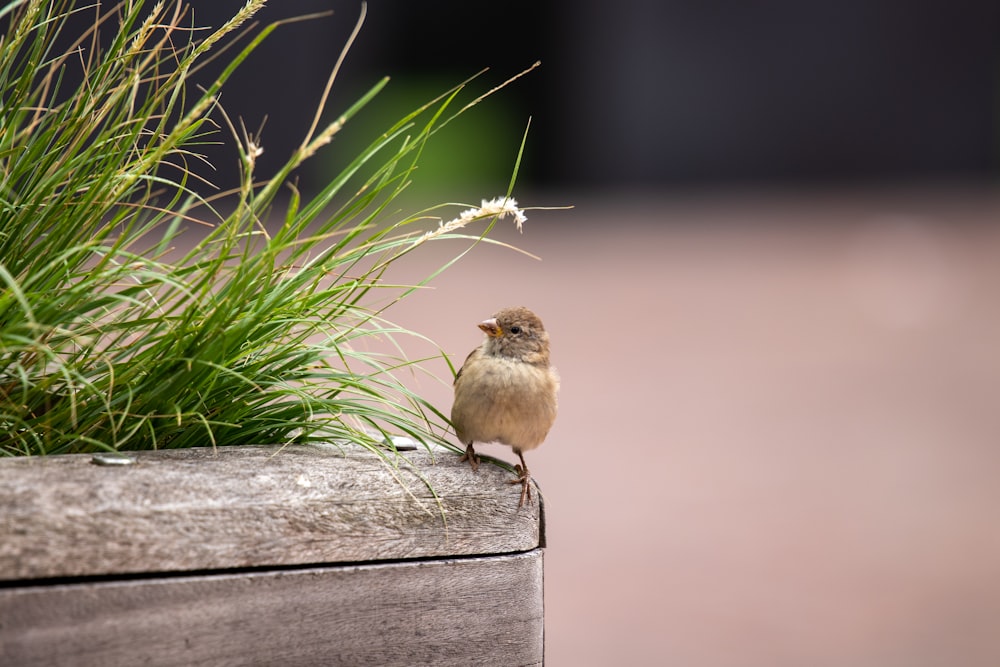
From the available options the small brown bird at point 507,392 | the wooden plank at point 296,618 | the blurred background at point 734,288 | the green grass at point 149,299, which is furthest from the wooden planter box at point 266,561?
the blurred background at point 734,288

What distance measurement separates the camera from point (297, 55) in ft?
44.6

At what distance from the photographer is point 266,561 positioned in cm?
158

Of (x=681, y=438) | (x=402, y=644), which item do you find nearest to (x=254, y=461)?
(x=402, y=644)

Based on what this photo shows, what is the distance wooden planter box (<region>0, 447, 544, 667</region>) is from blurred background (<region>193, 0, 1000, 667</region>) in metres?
1.27

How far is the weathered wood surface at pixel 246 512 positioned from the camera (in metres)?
1.43

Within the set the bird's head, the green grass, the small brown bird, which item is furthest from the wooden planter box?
the bird's head

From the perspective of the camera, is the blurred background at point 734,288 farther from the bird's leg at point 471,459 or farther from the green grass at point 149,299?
the green grass at point 149,299

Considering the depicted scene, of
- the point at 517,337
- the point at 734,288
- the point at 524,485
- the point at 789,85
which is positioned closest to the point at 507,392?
the point at 517,337

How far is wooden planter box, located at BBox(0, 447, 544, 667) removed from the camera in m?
1.43

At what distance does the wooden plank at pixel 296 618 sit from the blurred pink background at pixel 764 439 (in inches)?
7.7

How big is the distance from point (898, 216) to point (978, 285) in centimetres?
328

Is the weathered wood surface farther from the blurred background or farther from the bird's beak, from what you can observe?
the blurred background

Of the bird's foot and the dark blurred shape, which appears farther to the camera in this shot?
the dark blurred shape

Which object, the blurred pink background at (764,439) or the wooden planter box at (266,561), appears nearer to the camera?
the wooden planter box at (266,561)
